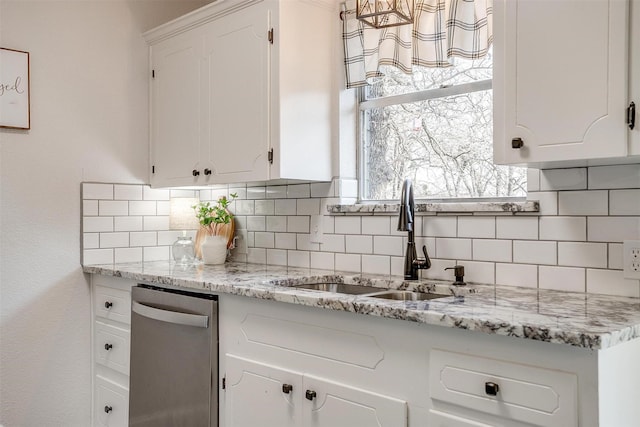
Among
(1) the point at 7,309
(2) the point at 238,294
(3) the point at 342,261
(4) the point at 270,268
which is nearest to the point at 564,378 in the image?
(2) the point at 238,294

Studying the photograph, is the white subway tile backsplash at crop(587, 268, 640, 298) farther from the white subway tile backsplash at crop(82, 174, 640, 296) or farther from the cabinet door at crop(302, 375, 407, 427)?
the cabinet door at crop(302, 375, 407, 427)

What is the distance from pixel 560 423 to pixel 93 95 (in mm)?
2619

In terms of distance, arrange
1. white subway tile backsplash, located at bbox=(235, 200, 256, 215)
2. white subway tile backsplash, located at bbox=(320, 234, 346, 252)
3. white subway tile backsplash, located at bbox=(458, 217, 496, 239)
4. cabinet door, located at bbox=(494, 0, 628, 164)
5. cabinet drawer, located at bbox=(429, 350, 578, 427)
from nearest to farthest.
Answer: cabinet drawer, located at bbox=(429, 350, 578, 427) → cabinet door, located at bbox=(494, 0, 628, 164) → white subway tile backsplash, located at bbox=(458, 217, 496, 239) → white subway tile backsplash, located at bbox=(320, 234, 346, 252) → white subway tile backsplash, located at bbox=(235, 200, 256, 215)

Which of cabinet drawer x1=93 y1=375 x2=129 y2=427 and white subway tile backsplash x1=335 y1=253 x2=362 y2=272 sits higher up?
white subway tile backsplash x1=335 y1=253 x2=362 y2=272

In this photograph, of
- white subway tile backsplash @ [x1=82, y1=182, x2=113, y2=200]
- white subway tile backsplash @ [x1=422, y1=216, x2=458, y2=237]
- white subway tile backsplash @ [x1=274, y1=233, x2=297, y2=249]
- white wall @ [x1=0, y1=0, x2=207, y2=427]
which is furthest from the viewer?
white subway tile backsplash @ [x1=82, y1=182, x2=113, y2=200]

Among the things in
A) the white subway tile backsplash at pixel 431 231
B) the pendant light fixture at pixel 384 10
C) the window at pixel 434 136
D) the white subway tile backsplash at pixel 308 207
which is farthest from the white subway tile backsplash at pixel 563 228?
the white subway tile backsplash at pixel 308 207

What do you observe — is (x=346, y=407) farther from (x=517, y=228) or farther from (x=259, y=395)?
(x=517, y=228)

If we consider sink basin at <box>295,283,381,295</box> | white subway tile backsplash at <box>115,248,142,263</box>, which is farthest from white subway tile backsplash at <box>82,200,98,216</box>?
sink basin at <box>295,283,381,295</box>

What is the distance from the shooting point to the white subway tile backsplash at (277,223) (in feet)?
9.48

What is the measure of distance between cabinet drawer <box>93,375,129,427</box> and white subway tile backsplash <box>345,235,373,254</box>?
1233mm

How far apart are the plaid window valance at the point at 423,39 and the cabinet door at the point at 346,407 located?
1309mm

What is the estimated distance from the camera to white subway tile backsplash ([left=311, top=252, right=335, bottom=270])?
8.75 feet

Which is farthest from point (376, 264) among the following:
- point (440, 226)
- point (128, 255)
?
point (128, 255)

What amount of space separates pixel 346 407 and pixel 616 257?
96 centimetres
